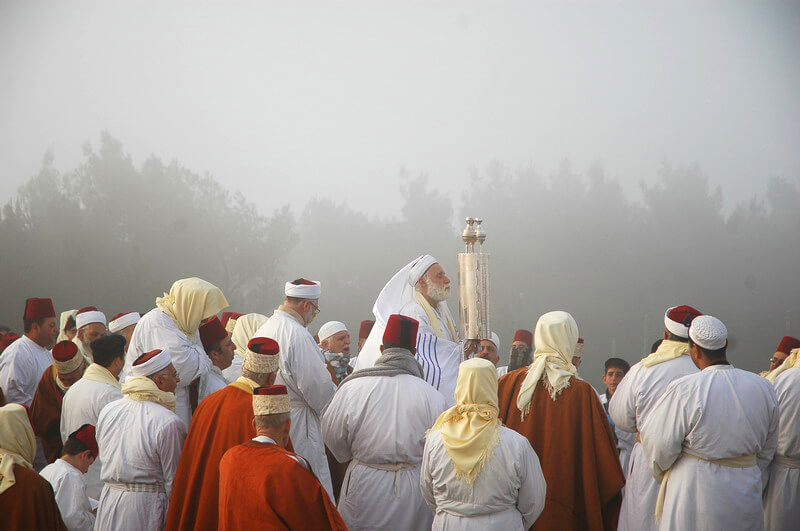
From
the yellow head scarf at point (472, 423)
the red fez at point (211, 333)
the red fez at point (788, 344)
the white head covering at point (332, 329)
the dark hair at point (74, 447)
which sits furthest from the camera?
the white head covering at point (332, 329)

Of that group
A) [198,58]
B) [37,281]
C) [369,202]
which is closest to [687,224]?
[369,202]

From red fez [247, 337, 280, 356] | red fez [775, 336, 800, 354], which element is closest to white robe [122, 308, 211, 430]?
red fez [247, 337, 280, 356]

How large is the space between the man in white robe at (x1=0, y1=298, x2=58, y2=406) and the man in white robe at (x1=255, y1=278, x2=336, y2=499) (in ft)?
9.67

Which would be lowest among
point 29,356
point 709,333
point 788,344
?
point 788,344

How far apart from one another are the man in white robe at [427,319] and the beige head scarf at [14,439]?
2351 mm

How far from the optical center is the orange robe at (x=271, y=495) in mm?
3039

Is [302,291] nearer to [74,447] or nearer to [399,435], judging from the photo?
[399,435]

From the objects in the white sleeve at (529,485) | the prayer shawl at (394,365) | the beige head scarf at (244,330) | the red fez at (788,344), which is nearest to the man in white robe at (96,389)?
the beige head scarf at (244,330)

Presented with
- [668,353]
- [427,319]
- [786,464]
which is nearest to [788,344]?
[786,464]

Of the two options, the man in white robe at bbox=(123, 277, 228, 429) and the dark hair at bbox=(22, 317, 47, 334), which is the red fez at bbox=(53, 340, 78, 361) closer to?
the man in white robe at bbox=(123, 277, 228, 429)

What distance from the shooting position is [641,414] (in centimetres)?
497

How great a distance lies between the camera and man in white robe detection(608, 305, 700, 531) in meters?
4.91

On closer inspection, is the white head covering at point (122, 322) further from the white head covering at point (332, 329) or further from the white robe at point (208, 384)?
the white head covering at point (332, 329)

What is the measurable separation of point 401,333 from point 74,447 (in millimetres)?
2102
